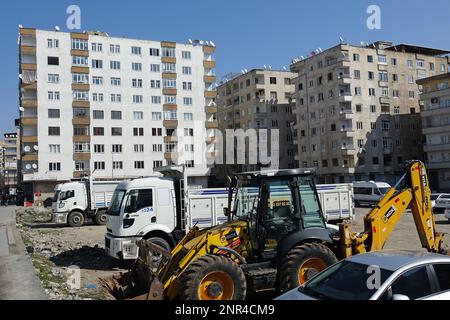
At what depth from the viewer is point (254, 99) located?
75625 mm

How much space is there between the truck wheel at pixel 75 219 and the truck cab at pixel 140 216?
49.1ft

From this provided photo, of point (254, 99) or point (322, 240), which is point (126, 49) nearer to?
point (254, 99)

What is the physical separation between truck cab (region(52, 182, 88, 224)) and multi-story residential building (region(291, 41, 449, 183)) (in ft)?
136

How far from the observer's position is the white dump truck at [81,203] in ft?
93.4

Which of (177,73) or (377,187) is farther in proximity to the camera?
(177,73)

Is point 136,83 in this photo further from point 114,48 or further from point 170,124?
point 170,124

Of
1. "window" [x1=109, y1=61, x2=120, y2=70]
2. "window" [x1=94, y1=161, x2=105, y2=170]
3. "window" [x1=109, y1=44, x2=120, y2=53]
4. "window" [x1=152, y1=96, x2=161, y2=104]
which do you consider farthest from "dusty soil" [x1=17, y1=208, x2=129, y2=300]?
"window" [x1=109, y1=44, x2=120, y2=53]

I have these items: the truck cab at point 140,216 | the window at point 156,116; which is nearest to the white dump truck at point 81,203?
the truck cab at point 140,216

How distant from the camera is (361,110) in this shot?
62.4 meters

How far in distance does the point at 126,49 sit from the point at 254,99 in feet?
76.0

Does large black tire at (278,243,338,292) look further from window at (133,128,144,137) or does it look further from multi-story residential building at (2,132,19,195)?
multi-story residential building at (2,132,19,195)

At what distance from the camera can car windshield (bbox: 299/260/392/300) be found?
5.64 meters

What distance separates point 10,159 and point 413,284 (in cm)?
13572

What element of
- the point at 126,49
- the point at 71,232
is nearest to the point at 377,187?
the point at 71,232
